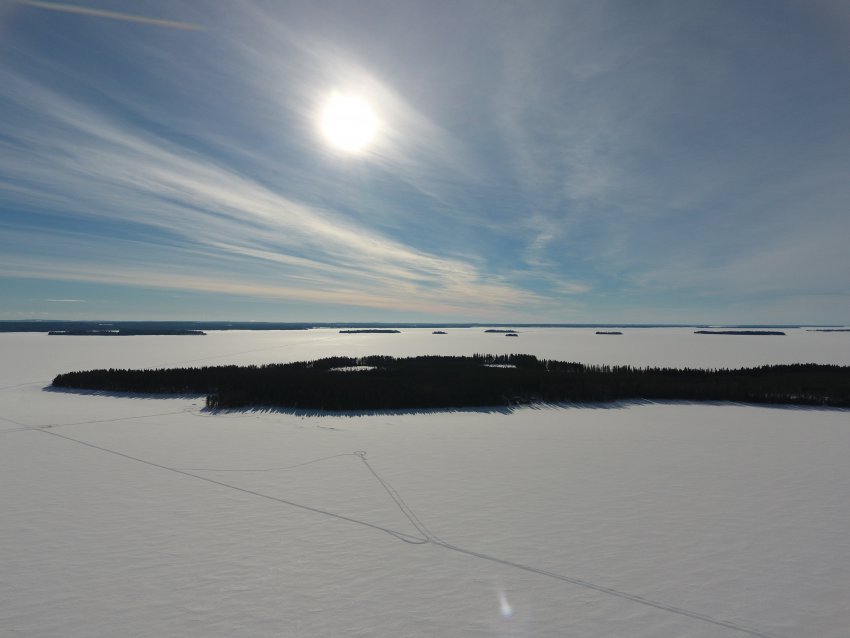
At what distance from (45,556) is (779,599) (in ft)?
37.6

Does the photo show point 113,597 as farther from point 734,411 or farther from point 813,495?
point 734,411

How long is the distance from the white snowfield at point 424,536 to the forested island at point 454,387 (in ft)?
23.4

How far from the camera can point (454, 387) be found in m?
26.3

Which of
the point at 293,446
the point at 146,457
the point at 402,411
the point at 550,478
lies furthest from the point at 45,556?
the point at 402,411

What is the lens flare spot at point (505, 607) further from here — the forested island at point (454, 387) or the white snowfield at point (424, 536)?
the forested island at point (454, 387)

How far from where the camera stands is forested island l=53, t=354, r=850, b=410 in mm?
22734

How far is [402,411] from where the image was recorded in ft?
70.2

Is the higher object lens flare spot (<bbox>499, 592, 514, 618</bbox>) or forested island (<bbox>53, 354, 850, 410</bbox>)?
forested island (<bbox>53, 354, 850, 410</bbox>)

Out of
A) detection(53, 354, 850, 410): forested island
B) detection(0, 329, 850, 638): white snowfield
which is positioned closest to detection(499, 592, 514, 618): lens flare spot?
detection(0, 329, 850, 638): white snowfield

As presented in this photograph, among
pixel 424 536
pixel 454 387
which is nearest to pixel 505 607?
pixel 424 536

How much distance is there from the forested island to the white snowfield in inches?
281

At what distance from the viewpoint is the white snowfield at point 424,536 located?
560 cm

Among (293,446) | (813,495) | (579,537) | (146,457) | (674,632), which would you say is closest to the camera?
(674,632)

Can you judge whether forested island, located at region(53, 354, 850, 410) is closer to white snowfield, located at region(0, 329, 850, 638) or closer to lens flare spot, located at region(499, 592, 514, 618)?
white snowfield, located at region(0, 329, 850, 638)
